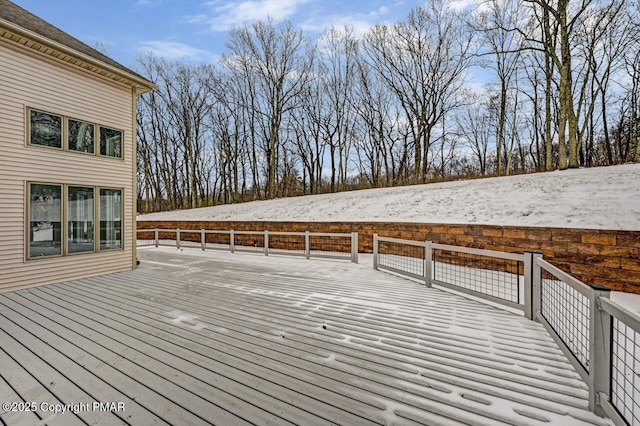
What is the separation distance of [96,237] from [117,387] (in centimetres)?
570

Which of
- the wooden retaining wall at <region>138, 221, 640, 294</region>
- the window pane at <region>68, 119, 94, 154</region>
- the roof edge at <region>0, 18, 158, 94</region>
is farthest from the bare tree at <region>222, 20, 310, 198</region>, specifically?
the wooden retaining wall at <region>138, 221, 640, 294</region>

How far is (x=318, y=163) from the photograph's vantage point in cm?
2259

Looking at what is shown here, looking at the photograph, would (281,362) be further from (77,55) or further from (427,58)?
(427,58)

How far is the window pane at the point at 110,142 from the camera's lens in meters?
6.95

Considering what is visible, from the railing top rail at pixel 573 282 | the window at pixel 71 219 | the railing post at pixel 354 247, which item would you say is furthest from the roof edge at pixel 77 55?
the railing top rail at pixel 573 282

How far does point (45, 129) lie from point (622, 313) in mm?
8653

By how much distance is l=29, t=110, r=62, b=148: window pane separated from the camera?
5.88m

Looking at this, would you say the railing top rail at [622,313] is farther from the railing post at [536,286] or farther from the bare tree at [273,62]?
the bare tree at [273,62]

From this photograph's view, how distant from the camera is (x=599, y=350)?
2020 millimetres

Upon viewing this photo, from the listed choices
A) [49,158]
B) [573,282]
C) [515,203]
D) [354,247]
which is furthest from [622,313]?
[49,158]

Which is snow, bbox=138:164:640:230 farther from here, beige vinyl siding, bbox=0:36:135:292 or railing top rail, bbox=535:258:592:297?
beige vinyl siding, bbox=0:36:135:292

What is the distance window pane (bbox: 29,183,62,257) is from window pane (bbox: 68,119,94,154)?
0.95m

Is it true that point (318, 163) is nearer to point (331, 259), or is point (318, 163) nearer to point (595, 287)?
point (331, 259)

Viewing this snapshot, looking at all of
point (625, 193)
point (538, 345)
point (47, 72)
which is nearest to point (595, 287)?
point (538, 345)
